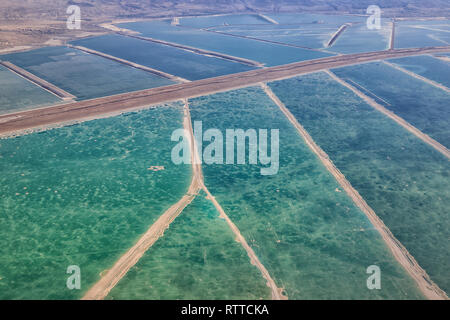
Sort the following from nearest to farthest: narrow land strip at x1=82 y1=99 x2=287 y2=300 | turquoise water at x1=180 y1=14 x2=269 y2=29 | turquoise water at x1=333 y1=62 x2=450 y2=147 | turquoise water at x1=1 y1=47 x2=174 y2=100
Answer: narrow land strip at x1=82 y1=99 x2=287 y2=300
turquoise water at x1=333 y1=62 x2=450 y2=147
turquoise water at x1=1 y1=47 x2=174 y2=100
turquoise water at x1=180 y1=14 x2=269 y2=29

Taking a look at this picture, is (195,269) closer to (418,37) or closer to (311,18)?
(418,37)

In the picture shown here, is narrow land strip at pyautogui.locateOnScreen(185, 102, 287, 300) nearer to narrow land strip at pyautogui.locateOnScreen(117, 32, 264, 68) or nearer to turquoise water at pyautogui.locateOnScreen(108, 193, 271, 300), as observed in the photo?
turquoise water at pyautogui.locateOnScreen(108, 193, 271, 300)

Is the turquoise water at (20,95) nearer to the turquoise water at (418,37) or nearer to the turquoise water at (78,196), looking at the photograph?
the turquoise water at (78,196)

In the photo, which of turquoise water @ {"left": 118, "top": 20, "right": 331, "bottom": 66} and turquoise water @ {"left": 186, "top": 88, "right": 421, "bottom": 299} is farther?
turquoise water @ {"left": 118, "top": 20, "right": 331, "bottom": 66}

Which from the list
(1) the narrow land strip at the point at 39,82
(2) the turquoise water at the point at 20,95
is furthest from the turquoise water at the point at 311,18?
(2) the turquoise water at the point at 20,95

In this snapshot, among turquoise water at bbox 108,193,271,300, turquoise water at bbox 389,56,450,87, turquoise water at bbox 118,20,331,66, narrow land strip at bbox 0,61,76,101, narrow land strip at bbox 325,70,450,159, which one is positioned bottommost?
turquoise water at bbox 108,193,271,300

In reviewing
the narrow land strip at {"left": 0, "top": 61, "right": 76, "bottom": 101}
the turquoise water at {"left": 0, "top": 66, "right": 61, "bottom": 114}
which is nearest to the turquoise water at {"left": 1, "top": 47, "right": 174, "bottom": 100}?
the narrow land strip at {"left": 0, "top": 61, "right": 76, "bottom": 101}
